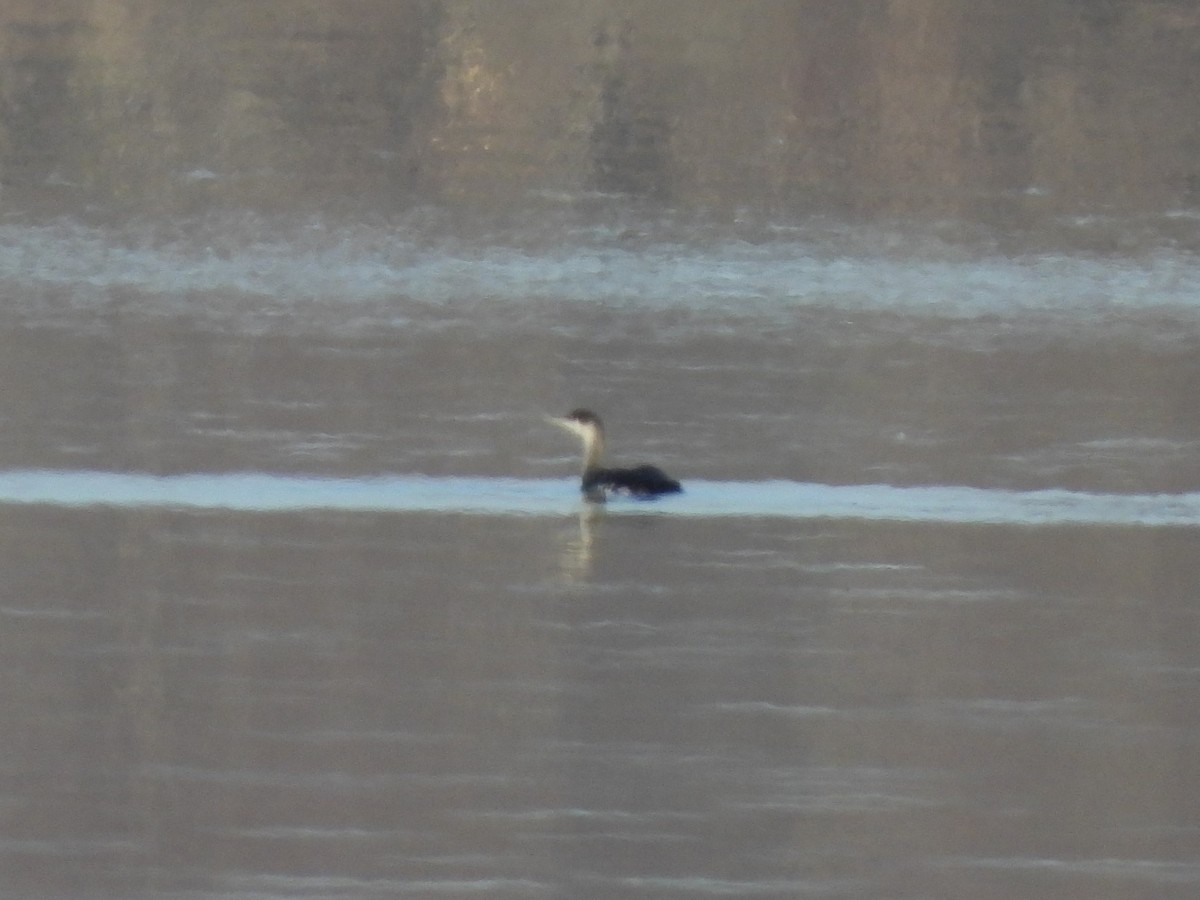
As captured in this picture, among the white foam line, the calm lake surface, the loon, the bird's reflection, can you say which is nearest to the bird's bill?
the loon

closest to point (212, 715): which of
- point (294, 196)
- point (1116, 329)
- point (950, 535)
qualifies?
point (950, 535)

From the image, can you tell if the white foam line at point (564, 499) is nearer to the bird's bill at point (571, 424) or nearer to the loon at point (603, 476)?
the loon at point (603, 476)

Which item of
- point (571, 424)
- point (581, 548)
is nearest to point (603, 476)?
point (571, 424)

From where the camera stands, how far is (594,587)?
11547mm

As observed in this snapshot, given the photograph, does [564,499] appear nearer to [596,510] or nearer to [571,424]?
[596,510]

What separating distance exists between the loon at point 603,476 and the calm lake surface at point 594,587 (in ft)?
0.29

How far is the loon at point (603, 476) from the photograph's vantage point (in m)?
13.2

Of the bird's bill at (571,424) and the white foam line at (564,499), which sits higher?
the bird's bill at (571,424)

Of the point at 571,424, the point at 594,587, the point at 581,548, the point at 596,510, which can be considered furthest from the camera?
the point at 571,424

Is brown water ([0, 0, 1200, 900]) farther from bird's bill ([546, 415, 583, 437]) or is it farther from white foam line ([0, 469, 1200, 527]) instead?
bird's bill ([546, 415, 583, 437])

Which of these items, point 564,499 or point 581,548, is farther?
point 564,499

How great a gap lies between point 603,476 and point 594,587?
190 centimetres

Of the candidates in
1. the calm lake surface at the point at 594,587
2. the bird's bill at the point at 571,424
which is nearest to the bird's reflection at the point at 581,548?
the calm lake surface at the point at 594,587

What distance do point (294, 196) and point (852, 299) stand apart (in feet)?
20.8
